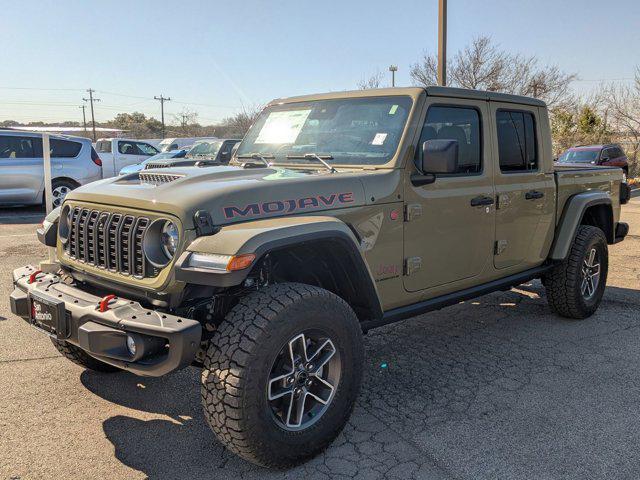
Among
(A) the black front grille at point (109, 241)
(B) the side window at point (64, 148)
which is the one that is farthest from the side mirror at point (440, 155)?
(B) the side window at point (64, 148)

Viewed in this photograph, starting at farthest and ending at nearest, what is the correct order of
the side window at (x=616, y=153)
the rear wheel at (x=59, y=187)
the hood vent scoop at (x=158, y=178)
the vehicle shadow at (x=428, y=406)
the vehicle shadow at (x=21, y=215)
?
the side window at (x=616, y=153), the rear wheel at (x=59, y=187), the vehicle shadow at (x=21, y=215), the hood vent scoop at (x=158, y=178), the vehicle shadow at (x=428, y=406)

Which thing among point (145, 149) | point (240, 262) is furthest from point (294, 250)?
point (145, 149)

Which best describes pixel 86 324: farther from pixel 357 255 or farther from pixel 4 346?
pixel 4 346

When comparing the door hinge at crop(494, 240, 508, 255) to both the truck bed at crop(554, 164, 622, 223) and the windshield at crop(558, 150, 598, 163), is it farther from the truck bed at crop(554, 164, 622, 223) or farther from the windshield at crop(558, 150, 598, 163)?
the windshield at crop(558, 150, 598, 163)

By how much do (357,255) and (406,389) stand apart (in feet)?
3.92

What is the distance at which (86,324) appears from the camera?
2623 millimetres

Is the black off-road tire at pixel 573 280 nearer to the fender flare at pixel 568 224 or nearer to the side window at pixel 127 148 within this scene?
the fender flare at pixel 568 224

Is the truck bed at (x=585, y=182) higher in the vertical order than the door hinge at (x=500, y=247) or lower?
higher

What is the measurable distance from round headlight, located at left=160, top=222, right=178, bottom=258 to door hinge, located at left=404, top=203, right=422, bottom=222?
1443 millimetres

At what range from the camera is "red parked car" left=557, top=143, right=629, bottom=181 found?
17.6m

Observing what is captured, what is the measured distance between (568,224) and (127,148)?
16271 millimetres

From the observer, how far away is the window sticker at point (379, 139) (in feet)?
11.6

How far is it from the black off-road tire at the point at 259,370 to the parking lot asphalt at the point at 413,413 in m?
0.20

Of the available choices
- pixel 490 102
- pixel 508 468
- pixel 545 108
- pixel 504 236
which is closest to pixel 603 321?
pixel 504 236
